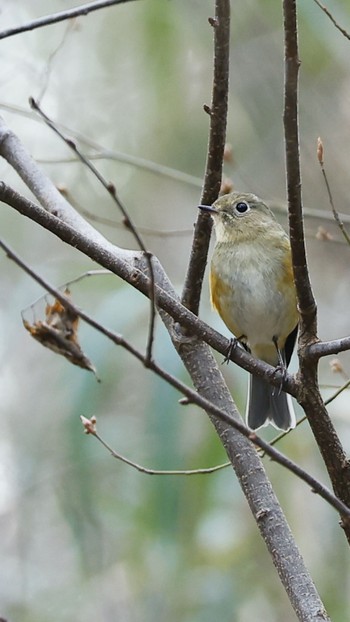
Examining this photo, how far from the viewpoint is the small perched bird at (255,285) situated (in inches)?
156

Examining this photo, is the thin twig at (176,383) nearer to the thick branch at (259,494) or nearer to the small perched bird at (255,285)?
the thick branch at (259,494)

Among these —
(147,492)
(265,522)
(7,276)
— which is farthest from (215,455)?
(7,276)

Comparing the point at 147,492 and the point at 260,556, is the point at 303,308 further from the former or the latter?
the point at 260,556

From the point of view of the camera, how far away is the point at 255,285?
396 cm

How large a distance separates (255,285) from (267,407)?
20.6 inches

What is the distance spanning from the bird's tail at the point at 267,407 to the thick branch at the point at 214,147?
1137mm

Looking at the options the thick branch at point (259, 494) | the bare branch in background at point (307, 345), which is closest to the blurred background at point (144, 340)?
the thick branch at point (259, 494)

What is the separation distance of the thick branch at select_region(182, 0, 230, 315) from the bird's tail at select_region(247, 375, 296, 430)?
114cm

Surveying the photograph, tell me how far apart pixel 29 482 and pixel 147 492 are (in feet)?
6.32

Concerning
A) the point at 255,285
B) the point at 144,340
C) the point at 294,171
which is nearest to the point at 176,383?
the point at 294,171

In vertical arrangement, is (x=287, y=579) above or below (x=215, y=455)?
below

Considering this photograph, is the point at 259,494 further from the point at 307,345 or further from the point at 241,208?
the point at 241,208

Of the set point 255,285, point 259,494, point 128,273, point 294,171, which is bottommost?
point 259,494

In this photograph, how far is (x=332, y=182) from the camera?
6520mm
